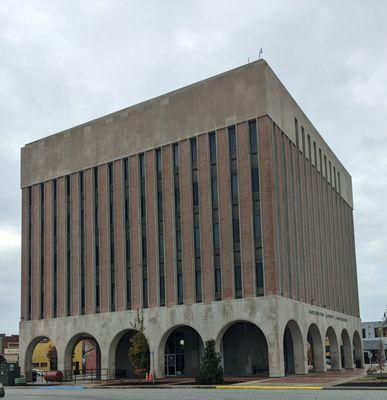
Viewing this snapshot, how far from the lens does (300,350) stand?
55.2 m

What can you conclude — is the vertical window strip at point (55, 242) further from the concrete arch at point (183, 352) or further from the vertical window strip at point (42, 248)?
the concrete arch at point (183, 352)

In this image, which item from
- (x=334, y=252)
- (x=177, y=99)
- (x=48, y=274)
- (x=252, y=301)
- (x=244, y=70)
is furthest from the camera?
(x=334, y=252)

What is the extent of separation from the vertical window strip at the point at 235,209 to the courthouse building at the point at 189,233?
→ 0.10 metres

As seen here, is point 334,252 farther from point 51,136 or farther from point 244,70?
point 51,136

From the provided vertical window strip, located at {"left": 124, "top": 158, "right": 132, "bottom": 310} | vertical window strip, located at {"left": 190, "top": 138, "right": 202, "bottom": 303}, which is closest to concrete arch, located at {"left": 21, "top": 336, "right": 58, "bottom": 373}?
vertical window strip, located at {"left": 124, "top": 158, "right": 132, "bottom": 310}

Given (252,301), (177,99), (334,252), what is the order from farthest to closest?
(334,252)
(177,99)
(252,301)

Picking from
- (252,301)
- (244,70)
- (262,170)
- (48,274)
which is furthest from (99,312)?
(244,70)

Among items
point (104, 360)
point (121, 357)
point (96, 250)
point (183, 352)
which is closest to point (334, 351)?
point (183, 352)

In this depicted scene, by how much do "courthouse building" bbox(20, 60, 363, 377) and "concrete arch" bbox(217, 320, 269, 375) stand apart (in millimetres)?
105

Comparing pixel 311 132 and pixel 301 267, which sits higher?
pixel 311 132

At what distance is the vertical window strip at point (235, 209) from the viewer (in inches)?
2126

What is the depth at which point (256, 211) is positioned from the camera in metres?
54.1

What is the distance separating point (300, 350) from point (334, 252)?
19.4 meters

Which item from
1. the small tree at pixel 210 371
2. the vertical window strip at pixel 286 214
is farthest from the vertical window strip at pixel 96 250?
the small tree at pixel 210 371
